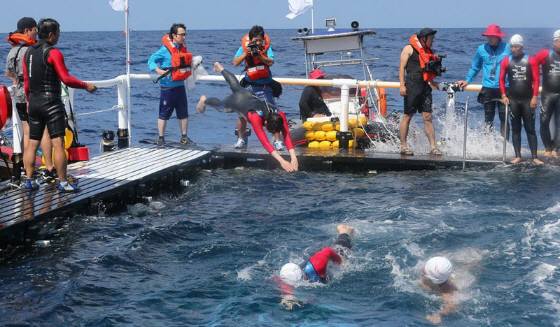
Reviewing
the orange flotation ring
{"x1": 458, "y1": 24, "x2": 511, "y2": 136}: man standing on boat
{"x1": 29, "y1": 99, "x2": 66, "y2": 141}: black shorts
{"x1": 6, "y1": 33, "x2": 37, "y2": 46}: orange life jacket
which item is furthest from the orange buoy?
the orange flotation ring

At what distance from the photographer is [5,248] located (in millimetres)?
8477

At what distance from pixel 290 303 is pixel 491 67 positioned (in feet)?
22.2

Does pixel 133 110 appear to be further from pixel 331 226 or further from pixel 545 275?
pixel 545 275

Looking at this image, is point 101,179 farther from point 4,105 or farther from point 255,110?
point 255,110

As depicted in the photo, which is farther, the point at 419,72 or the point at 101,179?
the point at 419,72

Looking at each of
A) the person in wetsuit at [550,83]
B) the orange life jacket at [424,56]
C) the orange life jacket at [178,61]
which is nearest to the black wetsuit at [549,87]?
the person in wetsuit at [550,83]

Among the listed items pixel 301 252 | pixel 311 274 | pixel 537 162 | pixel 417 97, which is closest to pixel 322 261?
pixel 311 274

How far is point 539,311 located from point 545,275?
0.91 m

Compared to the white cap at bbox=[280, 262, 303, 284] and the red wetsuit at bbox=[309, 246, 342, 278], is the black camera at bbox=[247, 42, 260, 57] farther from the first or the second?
the white cap at bbox=[280, 262, 303, 284]

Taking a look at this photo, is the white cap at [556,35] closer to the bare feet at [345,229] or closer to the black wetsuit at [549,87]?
the black wetsuit at [549,87]

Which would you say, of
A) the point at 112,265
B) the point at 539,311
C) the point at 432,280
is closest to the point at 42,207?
the point at 112,265

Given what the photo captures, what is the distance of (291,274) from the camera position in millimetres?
7637

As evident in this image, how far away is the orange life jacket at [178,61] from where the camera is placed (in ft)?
41.9

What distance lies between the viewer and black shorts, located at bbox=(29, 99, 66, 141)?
9.41m
